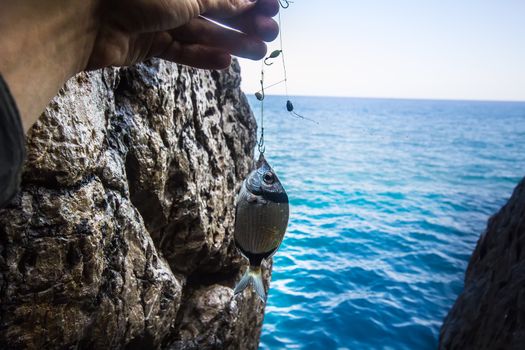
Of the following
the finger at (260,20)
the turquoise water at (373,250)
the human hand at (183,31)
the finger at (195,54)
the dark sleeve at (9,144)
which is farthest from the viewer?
the turquoise water at (373,250)

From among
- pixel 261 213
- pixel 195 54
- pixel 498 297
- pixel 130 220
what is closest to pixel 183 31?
pixel 195 54

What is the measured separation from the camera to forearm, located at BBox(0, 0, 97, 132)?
41.1 inches

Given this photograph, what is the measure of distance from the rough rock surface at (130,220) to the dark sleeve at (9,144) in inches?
54.9

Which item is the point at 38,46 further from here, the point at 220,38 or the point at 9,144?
the point at 220,38

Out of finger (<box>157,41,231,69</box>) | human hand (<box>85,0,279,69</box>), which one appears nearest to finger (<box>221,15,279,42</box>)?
human hand (<box>85,0,279,69</box>)

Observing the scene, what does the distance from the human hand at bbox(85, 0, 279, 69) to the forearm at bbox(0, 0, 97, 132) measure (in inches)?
7.8

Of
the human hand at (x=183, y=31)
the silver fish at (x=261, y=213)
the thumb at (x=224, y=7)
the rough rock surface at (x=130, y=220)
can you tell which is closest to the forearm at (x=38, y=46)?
the human hand at (x=183, y=31)

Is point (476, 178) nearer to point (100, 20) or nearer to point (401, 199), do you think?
point (401, 199)

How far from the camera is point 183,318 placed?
3.95m

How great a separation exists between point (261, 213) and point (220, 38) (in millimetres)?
1125

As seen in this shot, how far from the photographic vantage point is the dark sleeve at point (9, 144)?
0.77 m

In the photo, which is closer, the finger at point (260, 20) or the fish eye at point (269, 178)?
the finger at point (260, 20)

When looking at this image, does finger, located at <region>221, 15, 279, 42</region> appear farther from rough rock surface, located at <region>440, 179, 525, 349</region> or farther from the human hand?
rough rock surface, located at <region>440, 179, 525, 349</region>

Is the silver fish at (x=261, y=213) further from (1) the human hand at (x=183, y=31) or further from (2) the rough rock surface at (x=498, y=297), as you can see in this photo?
(2) the rough rock surface at (x=498, y=297)
